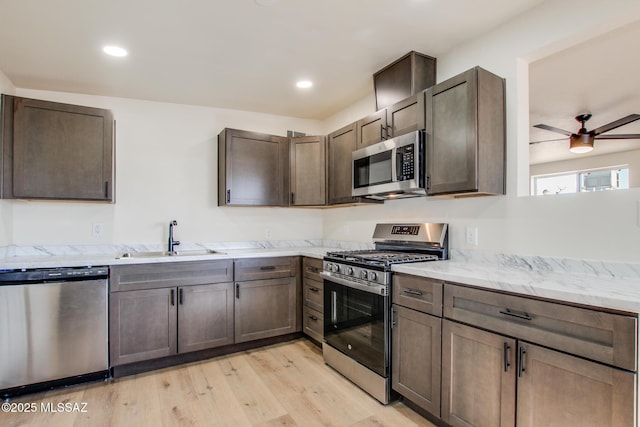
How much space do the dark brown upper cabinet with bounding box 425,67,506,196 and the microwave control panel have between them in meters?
0.13

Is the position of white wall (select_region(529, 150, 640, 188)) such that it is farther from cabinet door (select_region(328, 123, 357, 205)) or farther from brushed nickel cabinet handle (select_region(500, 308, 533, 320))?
brushed nickel cabinet handle (select_region(500, 308, 533, 320))

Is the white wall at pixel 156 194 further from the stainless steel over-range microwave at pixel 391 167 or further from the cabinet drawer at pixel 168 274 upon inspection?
the stainless steel over-range microwave at pixel 391 167

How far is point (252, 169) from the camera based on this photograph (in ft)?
11.3

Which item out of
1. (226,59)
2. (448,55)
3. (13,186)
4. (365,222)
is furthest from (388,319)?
(13,186)

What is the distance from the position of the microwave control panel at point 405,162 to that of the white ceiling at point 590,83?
113cm

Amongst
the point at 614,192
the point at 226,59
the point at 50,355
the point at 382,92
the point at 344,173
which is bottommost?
the point at 50,355

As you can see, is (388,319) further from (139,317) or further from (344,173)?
(139,317)

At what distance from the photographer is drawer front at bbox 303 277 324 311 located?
3.04 metres

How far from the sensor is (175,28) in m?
2.17

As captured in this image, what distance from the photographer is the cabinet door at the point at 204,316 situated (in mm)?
2799

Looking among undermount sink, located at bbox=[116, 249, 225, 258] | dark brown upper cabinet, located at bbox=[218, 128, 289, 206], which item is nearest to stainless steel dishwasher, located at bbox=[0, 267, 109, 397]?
undermount sink, located at bbox=[116, 249, 225, 258]

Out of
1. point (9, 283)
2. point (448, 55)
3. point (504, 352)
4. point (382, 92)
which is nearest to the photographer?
point (504, 352)

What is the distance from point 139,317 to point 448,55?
3.17 m

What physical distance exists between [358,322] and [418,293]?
61 centimetres
